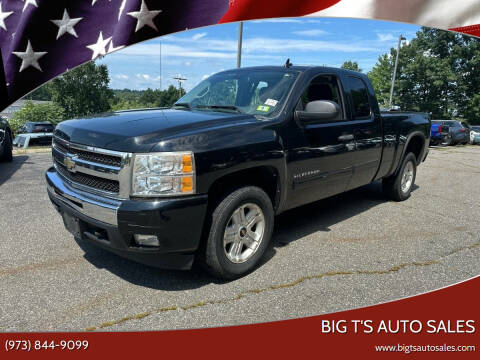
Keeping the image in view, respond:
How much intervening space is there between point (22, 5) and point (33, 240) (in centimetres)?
233

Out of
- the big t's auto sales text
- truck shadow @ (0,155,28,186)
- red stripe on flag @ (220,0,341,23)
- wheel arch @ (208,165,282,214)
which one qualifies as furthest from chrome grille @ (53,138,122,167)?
truck shadow @ (0,155,28,186)

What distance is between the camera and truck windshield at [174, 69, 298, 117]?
3.86 m

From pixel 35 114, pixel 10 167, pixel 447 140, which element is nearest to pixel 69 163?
pixel 10 167

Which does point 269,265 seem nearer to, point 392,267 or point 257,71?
point 392,267

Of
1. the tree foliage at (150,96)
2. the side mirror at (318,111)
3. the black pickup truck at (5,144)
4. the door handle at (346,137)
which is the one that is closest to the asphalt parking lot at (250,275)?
the door handle at (346,137)

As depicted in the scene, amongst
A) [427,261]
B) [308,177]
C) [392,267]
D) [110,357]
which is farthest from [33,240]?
[427,261]

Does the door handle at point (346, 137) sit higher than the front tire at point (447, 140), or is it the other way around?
the door handle at point (346, 137)

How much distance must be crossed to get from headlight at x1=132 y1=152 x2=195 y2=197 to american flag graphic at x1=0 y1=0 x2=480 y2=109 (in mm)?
1422

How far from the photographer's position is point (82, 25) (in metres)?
3.65

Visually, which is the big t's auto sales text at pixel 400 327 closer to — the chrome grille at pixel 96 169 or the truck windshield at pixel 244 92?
the chrome grille at pixel 96 169

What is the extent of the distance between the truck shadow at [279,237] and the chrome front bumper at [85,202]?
703 millimetres

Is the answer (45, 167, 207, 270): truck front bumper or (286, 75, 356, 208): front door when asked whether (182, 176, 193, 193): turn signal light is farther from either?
(286, 75, 356, 208): front door

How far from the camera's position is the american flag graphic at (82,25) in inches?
130

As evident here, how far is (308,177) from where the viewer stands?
3957 millimetres
